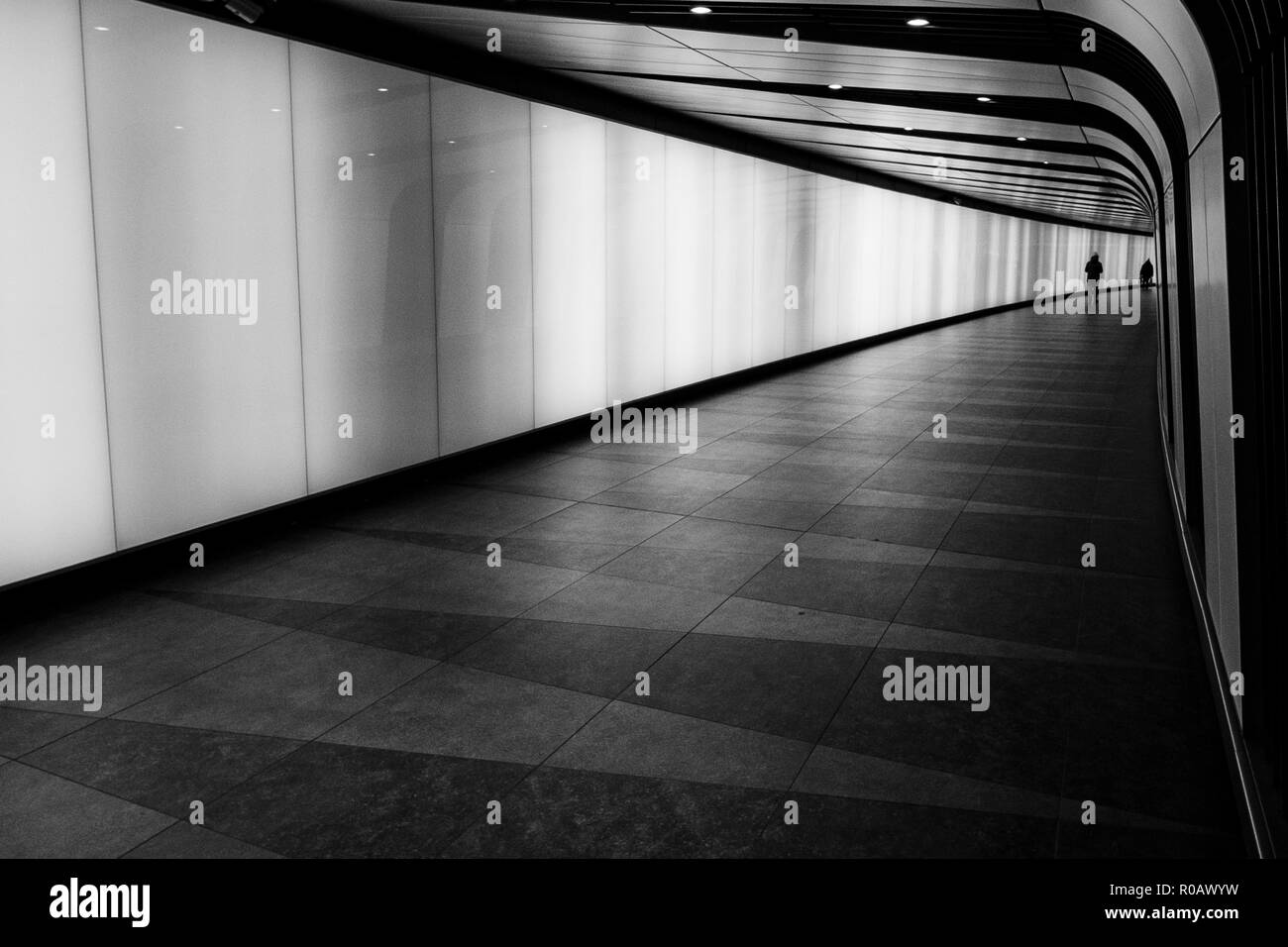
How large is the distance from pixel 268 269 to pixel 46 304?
7.17 feet

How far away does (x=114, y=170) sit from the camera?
7.75 meters

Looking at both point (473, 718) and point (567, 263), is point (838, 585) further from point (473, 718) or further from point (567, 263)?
point (567, 263)

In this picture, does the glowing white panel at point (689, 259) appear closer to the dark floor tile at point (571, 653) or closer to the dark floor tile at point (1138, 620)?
the dark floor tile at point (1138, 620)

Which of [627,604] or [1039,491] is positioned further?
[1039,491]

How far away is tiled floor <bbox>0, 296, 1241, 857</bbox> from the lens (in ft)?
15.2

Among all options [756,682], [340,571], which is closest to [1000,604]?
[756,682]

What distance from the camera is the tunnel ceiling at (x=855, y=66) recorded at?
8.71 metres

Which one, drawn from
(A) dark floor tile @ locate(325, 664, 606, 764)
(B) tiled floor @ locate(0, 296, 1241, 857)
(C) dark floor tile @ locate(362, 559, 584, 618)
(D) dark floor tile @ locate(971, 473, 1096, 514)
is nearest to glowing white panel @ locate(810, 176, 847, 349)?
(D) dark floor tile @ locate(971, 473, 1096, 514)

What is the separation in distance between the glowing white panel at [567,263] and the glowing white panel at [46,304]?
6374 mm

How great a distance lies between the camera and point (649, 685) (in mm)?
6176

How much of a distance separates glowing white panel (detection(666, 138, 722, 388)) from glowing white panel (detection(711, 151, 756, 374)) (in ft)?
0.88

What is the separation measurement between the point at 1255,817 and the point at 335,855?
3.76 m
